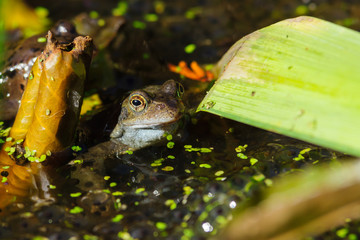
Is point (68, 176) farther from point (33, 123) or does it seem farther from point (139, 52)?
point (139, 52)

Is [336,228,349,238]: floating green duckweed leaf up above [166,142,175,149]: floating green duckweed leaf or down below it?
below

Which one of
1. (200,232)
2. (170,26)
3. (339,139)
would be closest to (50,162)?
(200,232)

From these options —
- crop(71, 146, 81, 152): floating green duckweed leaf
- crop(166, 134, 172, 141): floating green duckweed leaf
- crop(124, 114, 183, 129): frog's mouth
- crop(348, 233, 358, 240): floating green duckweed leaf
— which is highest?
crop(124, 114, 183, 129): frog's mouth

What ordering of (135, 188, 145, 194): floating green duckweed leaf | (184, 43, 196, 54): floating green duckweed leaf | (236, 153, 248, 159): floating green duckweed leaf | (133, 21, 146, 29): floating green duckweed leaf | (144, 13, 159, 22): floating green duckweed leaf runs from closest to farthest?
(135, 188, 145, 194): floating green duckweed leaf
(236, 153, 248, 159): floating green duckweed leaf
(184, 43, 196, 54): floating green duckweed leaf
(133, 21, 146, 29): floating green duckweed leaf
(144, 13, 159, 22): floating green duckweed leaf

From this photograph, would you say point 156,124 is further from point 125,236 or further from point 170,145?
point 125,236

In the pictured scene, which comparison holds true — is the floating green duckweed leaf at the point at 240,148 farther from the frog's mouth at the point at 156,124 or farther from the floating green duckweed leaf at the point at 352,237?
the floating green duckweed leaf at the point at 352,237

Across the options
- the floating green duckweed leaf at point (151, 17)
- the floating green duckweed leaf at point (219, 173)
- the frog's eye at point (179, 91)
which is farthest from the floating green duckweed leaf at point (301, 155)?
the floating green duckweed leaf at point (151, 17)

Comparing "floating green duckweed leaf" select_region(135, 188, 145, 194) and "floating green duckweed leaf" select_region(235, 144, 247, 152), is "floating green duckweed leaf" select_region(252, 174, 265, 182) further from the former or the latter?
"floating green duckweed leaf" select_region(135, 188, 145, 194)

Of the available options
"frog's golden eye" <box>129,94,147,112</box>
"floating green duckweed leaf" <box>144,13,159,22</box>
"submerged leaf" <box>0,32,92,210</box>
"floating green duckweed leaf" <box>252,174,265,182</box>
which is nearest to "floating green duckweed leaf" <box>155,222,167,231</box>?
"floating green duckweed leaf" <box>252,174,265,182</box>
